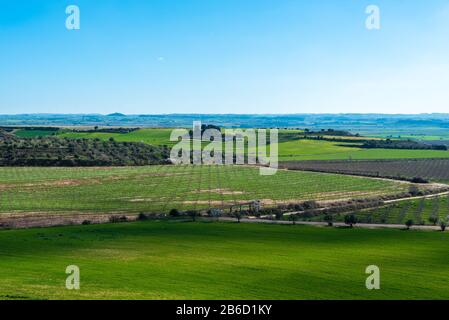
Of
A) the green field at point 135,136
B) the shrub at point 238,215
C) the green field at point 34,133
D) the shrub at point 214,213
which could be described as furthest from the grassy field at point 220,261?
the green field at point 34,133

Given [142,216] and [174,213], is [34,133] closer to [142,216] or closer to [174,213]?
[174,213]

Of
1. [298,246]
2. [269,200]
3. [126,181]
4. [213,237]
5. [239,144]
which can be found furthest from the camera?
[239,144]

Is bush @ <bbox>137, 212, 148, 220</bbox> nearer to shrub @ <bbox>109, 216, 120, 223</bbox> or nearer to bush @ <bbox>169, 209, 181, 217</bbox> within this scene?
shrub @ <bbox>109, 216, 120, 223</bbox>

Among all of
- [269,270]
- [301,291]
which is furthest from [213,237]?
[301,291]

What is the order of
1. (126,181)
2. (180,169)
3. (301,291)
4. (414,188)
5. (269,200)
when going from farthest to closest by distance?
(180,169) → (126,181) → (414,188) → (269,200) → (301,291)

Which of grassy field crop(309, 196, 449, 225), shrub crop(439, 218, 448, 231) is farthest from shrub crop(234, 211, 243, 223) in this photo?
shrub crop(439, 218, 448, 231)

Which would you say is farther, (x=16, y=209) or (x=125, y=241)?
(x=16, y=209)

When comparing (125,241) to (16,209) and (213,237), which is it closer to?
(213,237)
